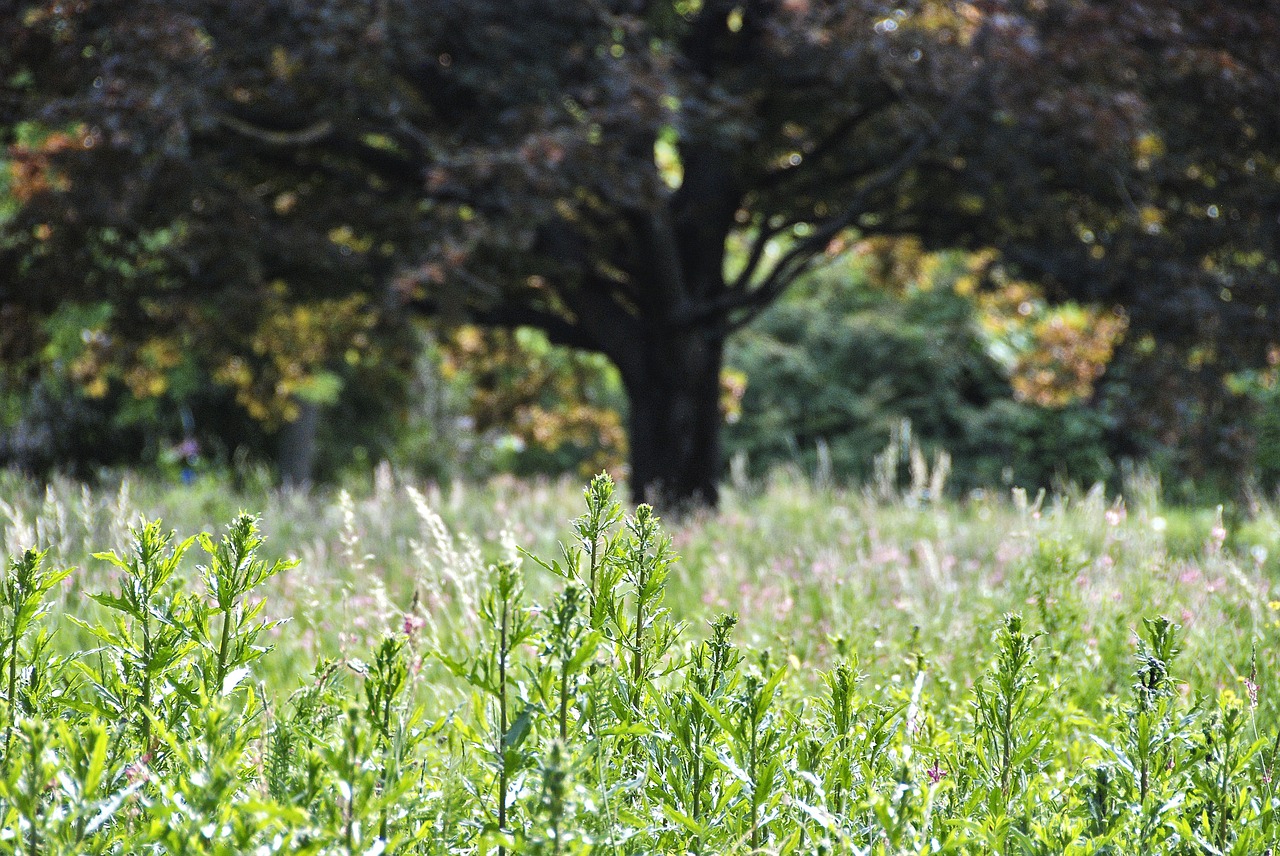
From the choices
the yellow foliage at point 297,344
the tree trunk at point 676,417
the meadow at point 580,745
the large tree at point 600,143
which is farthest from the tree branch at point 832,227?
the meadow at point 580,745

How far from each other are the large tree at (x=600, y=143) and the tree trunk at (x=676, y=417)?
104mm

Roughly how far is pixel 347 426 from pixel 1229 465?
A: 12760mm

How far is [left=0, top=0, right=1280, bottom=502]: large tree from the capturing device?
5852 millimetres

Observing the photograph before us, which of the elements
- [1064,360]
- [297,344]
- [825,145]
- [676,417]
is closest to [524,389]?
[297,344]

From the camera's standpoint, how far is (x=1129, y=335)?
6719 mm

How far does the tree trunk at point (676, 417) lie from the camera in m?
8.07

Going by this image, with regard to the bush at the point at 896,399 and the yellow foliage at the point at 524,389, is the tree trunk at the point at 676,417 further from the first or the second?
the bush at the point at 896,399

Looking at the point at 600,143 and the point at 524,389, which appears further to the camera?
the point at 524,389

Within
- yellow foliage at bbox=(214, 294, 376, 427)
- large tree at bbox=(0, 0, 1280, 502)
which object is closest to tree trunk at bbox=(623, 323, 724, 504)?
large tree at bbox=(0, 0, 1280, 502)

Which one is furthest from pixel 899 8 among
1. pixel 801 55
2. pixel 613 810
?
pixel 613 810

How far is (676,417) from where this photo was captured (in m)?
8.20

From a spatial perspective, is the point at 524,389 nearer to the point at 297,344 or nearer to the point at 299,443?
the point at 297,344

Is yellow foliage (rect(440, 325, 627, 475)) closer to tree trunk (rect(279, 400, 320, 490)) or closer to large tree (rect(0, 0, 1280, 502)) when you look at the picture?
large tree (rect(0, 0, 1280, 502))

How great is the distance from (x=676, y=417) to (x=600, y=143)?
2.68 meters
